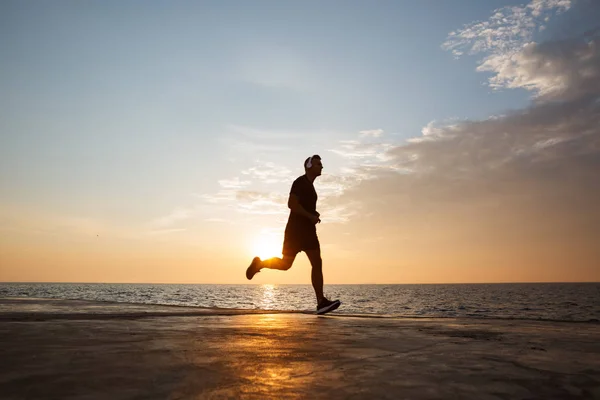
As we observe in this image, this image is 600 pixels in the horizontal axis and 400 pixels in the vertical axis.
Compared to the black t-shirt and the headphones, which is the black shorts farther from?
the headphones

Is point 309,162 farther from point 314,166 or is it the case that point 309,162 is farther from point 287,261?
point 287,261

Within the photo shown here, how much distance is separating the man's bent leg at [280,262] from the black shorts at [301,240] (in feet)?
0.32

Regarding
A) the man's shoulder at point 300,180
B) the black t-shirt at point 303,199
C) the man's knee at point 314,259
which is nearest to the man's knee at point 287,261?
the man's knee at point 314,259

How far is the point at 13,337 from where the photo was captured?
281 centimetres

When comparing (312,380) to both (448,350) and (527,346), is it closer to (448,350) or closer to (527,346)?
(448,350)

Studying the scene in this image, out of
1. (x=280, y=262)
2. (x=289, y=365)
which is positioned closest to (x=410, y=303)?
(x=280, y=262)

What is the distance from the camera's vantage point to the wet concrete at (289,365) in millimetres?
1588

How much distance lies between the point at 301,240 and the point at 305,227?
0.20m

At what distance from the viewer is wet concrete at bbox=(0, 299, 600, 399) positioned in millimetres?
1588

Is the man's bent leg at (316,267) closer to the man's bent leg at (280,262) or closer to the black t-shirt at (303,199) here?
the man's bent leg at (280,262)

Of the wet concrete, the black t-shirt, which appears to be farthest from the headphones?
the wet concrete

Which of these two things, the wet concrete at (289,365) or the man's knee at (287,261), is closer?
the wet concrete at (289,365)

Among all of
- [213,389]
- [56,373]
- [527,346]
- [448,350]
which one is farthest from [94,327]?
[527,346]

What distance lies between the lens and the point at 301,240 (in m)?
6.65
